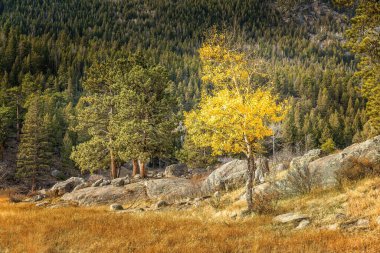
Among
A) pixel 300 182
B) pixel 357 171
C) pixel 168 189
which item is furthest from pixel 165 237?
pixel 168 189

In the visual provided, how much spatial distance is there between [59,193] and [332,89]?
147 meters

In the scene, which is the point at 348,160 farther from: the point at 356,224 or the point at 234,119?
the point at 234,119

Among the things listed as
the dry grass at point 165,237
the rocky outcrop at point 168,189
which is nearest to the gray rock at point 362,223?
the dry grass at point 165,237

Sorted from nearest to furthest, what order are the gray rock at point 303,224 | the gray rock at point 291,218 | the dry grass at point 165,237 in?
the dry grass at point 165,237 < the gray rock at point 303,224 < the gray rock at point 291,218

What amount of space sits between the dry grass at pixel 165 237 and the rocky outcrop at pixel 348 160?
6.22 m

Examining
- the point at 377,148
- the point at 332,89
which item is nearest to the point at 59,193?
the point at 377,148

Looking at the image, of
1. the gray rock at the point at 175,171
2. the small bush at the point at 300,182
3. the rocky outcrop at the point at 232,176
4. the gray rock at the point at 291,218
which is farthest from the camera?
the gray rock at the point at 175,171

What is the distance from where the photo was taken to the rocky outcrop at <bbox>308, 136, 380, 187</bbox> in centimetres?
1661

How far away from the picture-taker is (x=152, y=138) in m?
26.4

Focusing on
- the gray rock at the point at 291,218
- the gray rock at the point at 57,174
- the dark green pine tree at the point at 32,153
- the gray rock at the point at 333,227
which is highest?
the gray rock at the point at 333,227

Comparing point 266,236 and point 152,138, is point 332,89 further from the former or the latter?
point 266,236

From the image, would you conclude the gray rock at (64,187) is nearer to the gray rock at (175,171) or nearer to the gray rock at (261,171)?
the gray rock at (175,171)

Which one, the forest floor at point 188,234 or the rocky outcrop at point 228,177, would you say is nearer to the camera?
the forest floor at point 188,234

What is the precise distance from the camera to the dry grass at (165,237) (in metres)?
8.24
